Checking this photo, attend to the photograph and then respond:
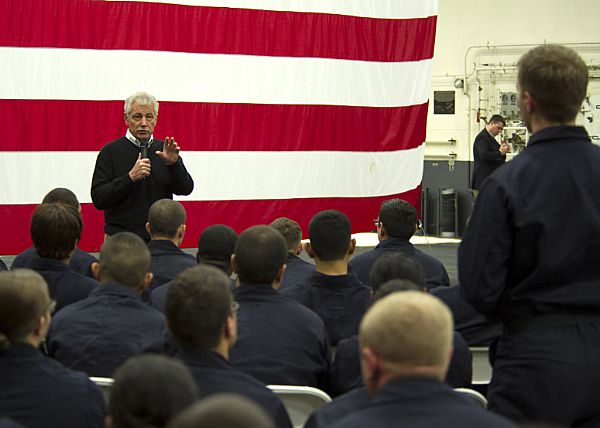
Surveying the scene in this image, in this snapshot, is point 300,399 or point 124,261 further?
point 124,261

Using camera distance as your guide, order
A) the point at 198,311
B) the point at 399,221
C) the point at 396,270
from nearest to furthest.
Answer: the point at 198,311
the point at 396,270
the point at 399,221

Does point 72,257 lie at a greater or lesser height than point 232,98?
lesser

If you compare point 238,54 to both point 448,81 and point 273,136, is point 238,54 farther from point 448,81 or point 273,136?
point 448,81

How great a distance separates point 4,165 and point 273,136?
58.2 inches

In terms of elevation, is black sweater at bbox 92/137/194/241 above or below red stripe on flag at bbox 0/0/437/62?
below

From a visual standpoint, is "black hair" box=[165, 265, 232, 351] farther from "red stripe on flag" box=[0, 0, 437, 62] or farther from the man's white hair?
"red stripe on flag" box=[0, 0, 437, 62]

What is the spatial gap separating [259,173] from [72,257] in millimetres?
1811

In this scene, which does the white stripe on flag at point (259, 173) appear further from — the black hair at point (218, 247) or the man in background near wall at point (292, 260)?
the black hair at point (218, 247)

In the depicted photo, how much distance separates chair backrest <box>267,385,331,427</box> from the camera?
217 centimetres

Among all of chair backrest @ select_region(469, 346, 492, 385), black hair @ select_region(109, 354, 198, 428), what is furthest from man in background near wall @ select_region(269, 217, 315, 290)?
black hair @ select_region(109, 354, 198, 428)

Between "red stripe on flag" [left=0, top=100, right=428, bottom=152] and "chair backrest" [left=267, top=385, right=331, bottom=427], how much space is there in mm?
3010

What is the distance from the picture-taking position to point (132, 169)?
13.5ft

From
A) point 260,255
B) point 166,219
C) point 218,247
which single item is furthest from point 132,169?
point 260,255

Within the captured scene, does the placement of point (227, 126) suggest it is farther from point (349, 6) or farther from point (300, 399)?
point (300, 399)
